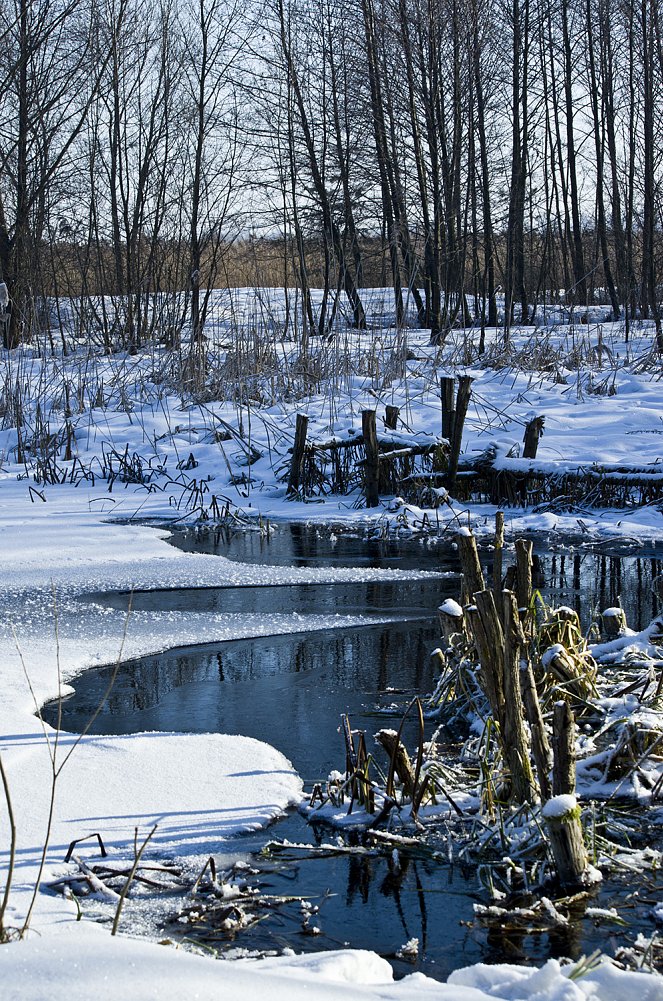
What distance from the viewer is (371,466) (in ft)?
33.8

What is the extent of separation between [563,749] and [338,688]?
77.2 inches

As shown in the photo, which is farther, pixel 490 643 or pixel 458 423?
pixel 458 423

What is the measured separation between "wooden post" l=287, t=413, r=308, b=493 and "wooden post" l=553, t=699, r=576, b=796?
756cm

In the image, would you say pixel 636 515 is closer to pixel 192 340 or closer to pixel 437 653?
pixel 437 653

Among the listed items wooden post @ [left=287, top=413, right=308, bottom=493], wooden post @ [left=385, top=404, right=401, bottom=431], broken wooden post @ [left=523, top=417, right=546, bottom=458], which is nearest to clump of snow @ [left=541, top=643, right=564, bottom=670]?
broken wooden post @ [left=523, top=417, right=546, bottom=458]

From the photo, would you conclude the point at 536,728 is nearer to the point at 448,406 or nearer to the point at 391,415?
the point at 448,406

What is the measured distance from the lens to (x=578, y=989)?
7.00ft

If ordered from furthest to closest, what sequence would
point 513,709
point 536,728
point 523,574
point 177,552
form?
point 177,552, point 523,574, point 513,709, point 536,728

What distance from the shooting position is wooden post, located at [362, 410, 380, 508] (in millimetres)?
10083

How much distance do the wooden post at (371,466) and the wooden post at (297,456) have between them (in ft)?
2.21

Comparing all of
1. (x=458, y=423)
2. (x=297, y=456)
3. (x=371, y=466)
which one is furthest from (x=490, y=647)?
(x=297, y=456)

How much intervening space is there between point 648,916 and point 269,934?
40.6 inches

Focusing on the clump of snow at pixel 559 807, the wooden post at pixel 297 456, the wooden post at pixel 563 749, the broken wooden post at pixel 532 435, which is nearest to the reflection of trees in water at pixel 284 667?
the wooden post at pixel 563 749

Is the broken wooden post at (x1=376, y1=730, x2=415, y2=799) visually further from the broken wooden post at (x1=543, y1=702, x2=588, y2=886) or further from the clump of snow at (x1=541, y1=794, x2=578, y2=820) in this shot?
the clump of snow at (x1=541, y1=794, x2=578, y2=820)
